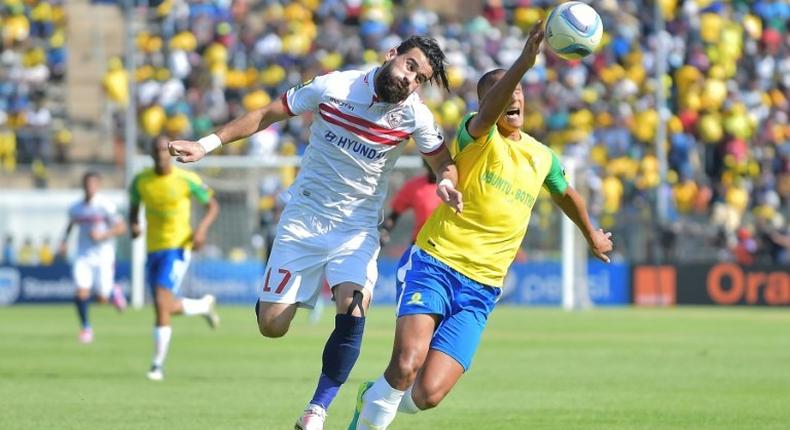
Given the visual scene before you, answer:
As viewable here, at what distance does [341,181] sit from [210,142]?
0.97 metres

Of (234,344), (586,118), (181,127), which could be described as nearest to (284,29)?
(181,127)

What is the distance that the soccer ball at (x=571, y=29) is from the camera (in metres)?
8.85

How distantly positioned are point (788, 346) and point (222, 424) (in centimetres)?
1209

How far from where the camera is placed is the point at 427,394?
30.5 ft

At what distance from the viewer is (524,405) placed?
13.4 meters

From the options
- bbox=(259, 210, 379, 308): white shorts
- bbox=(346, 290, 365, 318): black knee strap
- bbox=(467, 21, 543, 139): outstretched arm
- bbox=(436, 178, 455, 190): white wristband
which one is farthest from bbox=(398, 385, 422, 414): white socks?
bbox=(467, 21, 543, 139): outstretched arm

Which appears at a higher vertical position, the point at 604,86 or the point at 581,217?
the point at 581,217

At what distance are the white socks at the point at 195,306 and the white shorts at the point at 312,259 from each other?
7.10 m

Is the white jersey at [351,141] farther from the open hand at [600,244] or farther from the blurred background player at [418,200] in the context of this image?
the blurred background player at [418,200]

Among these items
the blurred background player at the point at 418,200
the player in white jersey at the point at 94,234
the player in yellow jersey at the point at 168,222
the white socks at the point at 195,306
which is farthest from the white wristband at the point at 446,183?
the player in white jersey at the point at 94,234

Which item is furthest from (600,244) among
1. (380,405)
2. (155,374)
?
(155,374)

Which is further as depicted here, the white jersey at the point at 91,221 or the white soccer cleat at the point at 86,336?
the white jersey at the point at 91,221

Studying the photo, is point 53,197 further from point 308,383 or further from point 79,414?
point 79,414

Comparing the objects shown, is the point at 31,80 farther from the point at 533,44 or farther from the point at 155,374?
the point at 533,44
